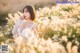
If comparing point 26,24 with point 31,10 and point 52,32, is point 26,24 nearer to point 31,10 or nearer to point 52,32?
point 31,10

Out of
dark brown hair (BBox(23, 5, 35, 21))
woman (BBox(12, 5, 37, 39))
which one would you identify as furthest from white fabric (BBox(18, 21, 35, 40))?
dark brown hair (BBox(23, 5, 35, 21))

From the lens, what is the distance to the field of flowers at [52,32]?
218cm

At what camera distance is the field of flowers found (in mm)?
2180

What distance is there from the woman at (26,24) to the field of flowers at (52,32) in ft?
0.16

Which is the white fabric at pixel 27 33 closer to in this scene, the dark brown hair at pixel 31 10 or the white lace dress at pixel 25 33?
the white lace dress at pixel 25 33

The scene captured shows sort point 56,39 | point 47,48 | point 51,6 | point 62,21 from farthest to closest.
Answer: point 51,6 < point 62,21 < point 56,39 < point 47,48

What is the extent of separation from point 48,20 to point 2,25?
47 cm

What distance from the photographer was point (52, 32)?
258 centimetres

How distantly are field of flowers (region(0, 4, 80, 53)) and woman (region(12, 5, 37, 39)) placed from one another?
5 cm

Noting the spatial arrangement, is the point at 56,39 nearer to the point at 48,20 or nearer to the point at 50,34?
the point at 50,34

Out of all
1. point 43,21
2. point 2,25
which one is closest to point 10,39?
point 2,25

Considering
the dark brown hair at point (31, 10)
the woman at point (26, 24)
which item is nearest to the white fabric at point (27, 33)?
the woman at point (26, 24)

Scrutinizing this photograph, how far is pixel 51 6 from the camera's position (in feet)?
9.55

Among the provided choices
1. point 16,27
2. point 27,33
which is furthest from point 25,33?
point 16,27
